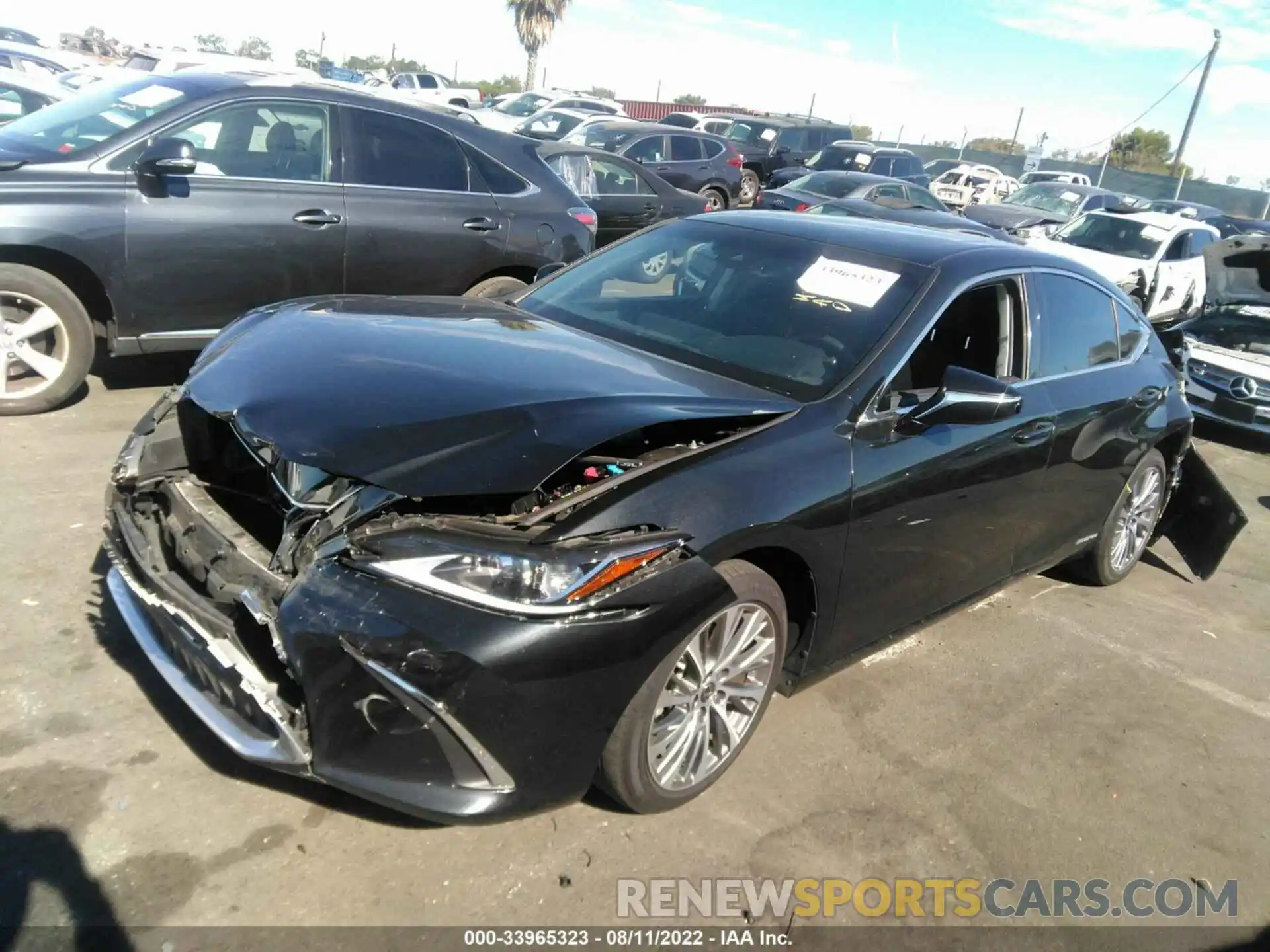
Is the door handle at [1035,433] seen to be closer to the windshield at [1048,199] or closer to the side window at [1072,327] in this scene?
the side window at [1072,327]

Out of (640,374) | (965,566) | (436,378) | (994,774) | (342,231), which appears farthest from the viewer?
(342,231)

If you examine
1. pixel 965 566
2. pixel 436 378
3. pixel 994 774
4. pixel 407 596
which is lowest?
pixel 994 774

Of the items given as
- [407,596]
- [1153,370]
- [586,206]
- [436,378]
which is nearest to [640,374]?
[436,378]

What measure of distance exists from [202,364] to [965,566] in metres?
2.88

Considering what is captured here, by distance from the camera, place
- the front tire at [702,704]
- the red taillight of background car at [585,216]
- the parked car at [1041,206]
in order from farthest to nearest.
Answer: the parked car at [1041,206] → the red taillight of background car at [585,216] → the front tire at [702,704]

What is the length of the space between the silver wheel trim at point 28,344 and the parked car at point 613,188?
22.9 feet

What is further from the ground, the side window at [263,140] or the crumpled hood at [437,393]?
the side window at [263,140]

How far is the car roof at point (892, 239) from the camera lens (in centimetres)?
380

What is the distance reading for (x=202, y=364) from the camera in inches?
133

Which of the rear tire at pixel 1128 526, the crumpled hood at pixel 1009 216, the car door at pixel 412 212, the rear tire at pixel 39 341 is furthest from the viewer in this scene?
the crumpled hood at pixel 1009 216

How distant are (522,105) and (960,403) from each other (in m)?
22.7

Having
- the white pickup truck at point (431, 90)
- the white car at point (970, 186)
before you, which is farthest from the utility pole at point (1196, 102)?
the white pickup truck at point (431, 90)

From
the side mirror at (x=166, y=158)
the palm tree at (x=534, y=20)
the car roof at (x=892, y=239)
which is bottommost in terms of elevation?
the side mirror at (x=166, y=158)

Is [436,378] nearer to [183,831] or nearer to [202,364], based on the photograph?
[202,364]
